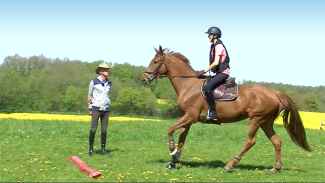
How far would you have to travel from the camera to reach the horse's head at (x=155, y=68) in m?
10.4

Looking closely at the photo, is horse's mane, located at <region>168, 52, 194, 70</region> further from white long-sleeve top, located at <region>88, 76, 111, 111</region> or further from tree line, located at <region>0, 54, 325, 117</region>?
tree line, located at <region>0, 54, 325, 117</region>

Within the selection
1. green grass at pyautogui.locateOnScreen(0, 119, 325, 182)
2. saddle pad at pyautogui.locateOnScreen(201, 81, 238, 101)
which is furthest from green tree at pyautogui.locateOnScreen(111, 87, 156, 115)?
saddle pad at pyautogui.locateOnScreen(201, 81, 238, 101)

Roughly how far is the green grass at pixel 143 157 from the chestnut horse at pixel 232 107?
Result: 0.70m

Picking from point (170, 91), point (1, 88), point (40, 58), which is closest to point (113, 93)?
point (170, 91)

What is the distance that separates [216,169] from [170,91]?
2403 inches

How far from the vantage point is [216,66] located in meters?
9.96

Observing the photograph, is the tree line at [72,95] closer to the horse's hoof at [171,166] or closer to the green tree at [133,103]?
the green tree at [133,103]

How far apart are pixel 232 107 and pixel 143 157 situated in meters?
3.52

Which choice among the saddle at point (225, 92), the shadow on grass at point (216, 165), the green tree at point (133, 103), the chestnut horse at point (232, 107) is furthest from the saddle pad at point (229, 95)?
the green tree at point (133, 103)

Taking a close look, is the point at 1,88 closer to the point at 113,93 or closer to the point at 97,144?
the point at 113,93

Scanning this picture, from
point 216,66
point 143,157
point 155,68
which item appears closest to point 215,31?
point 216,66

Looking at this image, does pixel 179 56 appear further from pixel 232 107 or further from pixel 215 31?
pixel 232 107

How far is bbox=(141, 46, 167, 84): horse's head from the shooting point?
10.4 metres

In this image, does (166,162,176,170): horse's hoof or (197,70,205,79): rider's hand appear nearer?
(166,162,176,170): horse's hoof
